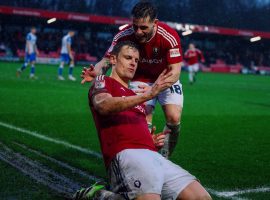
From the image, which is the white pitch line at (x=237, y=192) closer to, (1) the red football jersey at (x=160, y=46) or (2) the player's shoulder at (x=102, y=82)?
(1) the red football jersey at (x=160, y=46)

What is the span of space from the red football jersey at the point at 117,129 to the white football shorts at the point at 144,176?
7 cm

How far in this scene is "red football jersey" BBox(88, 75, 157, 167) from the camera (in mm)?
4109

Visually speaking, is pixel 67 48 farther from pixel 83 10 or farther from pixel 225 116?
pixel 83 10

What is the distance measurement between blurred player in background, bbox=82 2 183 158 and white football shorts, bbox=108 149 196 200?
1.24m

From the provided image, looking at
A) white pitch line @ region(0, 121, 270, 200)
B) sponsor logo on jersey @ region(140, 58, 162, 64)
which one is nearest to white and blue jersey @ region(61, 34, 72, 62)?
white pitch line @ region(0, 121, 270, 200)

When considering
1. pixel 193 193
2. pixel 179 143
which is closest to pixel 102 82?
pixel 193 193

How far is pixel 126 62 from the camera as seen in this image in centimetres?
445

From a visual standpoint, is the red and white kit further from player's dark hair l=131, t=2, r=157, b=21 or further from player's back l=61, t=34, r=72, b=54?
player's back l=61, t=34, r=72, b=54

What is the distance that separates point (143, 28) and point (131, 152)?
208cm

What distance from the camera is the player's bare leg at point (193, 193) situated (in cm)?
403

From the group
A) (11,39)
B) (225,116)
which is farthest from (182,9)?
(225,116)

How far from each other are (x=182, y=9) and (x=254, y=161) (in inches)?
2118

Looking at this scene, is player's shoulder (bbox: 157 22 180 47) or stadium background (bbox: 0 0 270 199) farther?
player's shoulder (bbox: 157 22 180 47)

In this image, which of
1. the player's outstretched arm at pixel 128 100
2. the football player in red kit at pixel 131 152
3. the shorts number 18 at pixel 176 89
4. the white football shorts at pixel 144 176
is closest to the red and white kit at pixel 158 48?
the shorts number 18 at pixel 176 89
